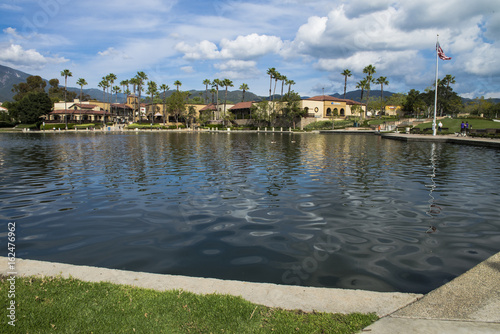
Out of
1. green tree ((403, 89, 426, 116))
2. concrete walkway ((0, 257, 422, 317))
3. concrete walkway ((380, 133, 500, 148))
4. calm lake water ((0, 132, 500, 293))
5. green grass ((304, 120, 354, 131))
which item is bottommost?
calm lake water ((0, 132, 500, 293))

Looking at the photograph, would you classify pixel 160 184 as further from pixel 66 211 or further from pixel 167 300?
pixel 167 300

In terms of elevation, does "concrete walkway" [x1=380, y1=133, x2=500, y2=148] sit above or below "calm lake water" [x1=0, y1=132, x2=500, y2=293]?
above

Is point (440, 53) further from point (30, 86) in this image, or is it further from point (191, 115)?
point (30, 86)

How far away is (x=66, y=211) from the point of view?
10.2m

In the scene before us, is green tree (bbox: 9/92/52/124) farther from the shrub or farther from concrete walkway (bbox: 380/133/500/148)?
concrete walkway (bbox: 380/133/500/148)

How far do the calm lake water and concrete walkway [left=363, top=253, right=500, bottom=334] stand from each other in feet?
2.87

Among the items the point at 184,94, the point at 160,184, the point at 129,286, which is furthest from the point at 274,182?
the point at 184,94

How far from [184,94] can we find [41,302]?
408 ft

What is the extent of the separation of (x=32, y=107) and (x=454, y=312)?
123 meters

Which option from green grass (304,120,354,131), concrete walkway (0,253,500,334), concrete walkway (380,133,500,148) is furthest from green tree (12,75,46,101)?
concrete walkway (0,253,500,334)

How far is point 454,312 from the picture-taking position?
158 inches

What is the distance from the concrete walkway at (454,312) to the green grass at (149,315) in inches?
12.2

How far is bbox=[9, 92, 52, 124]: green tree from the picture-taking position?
103 meters

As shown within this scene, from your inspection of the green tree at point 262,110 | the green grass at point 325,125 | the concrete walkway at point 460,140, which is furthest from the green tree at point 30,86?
the concrete walkway at point 460,140
